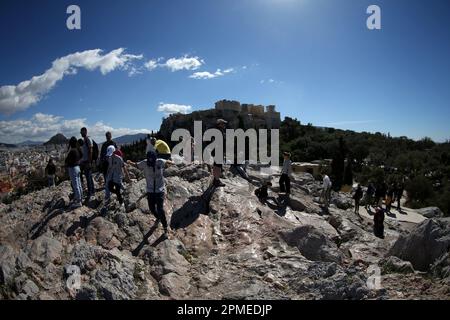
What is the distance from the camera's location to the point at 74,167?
8453 millimetres

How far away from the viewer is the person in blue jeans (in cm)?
831

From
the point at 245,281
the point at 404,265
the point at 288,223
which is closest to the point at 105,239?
the point at 245,281

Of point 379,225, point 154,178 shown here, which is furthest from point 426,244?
point 154,178

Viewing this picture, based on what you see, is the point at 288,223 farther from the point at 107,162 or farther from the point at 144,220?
the point at 107,162

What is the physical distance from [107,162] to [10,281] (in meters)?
3.95

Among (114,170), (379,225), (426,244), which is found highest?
(114,170)

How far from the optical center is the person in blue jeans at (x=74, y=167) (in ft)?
27.3

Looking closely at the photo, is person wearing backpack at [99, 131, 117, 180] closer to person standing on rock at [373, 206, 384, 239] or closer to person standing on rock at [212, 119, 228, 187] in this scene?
person standing on rock at [212, 119, 228, 187]

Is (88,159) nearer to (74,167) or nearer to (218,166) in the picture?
(74,167)

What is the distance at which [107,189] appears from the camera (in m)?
8.86

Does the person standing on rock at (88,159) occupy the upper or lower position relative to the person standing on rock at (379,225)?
upper

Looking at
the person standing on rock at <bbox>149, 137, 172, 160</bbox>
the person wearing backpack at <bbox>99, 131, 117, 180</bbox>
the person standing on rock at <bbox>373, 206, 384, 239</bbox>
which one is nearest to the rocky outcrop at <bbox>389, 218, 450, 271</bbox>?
the person standing on rock at <bbox>373, 206, 384, 239</bbox>

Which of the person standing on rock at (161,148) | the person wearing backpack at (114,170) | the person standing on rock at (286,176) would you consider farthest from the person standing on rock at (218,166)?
the person wearing backpack at (114,170)

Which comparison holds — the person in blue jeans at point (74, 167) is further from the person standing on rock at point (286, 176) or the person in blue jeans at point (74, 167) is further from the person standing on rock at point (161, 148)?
the person standing on rock at point (286, 176)
